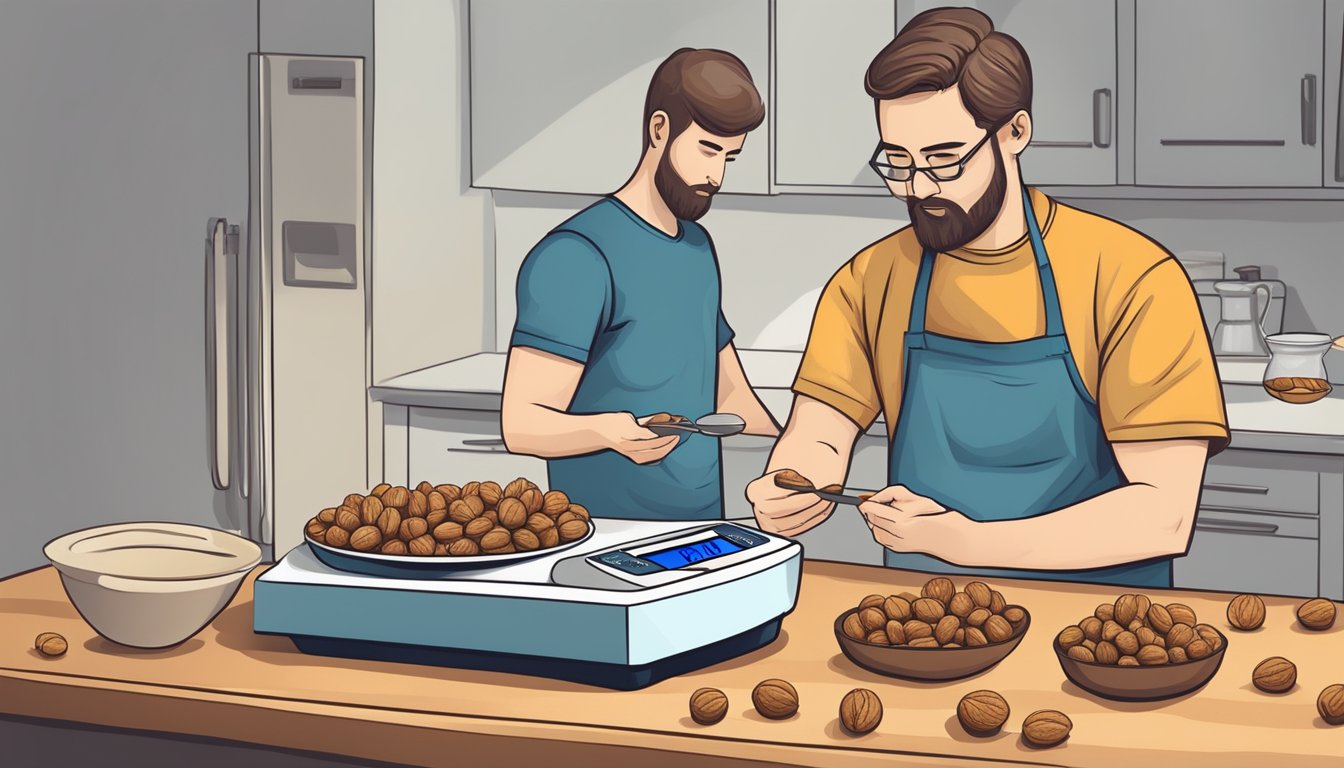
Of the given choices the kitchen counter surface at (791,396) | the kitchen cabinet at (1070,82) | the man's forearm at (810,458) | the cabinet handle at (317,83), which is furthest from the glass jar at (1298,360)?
the cabinet handle at (317,83)

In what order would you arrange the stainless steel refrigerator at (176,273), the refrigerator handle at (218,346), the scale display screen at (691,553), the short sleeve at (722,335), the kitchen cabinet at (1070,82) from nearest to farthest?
the scale display screen at (691,553), the short sleeve at (722,335), the kitchen cabinet at (1070,82), the refrigerator handle at (218,346), the stainless steel refrigerator at (176,273)

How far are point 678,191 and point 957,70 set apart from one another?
0.57 m

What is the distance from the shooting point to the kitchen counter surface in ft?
9.07

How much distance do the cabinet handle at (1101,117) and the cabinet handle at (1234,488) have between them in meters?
0.78

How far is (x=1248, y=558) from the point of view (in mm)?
2816

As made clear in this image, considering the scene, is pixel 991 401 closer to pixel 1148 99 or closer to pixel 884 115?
pixel 884 115

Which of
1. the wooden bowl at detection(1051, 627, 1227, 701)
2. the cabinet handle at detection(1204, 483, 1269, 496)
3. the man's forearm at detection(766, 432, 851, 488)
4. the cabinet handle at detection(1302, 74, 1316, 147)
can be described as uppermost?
the cabinet handle at detection(1302, 74, 1316, 147)

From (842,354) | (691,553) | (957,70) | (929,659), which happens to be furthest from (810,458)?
(929,659)

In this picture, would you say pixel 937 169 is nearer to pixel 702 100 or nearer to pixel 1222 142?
pixel 702 100

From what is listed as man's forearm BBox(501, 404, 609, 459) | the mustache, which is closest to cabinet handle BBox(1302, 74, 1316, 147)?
the mustache

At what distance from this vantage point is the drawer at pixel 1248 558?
278 cm

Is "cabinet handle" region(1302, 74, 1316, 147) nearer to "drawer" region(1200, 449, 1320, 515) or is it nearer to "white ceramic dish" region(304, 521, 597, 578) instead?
"drawer" region(1200, 449, 1320, 515)

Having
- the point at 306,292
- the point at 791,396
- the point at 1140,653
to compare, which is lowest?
the point at 1140,653

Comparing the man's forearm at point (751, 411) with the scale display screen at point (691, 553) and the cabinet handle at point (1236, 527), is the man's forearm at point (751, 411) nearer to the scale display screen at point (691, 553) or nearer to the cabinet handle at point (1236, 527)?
the cabinet handle at point (1236, 527)
